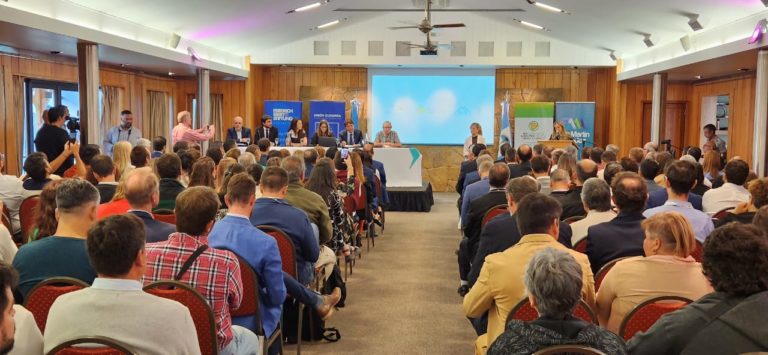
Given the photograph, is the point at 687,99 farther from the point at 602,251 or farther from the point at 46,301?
the point at 46,301

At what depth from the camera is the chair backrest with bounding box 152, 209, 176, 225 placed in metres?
4.58

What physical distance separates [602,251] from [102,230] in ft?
8.04

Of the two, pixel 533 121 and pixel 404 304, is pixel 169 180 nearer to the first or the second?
pixel 404 304

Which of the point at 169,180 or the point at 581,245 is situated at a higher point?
the point at 169,180

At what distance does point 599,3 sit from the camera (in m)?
11.2

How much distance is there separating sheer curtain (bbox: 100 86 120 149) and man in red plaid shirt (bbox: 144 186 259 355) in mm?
10877

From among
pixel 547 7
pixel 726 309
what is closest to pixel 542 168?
pixel 726 309

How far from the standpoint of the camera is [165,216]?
15.1ft

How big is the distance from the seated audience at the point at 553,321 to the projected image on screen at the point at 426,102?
1464 centimetres

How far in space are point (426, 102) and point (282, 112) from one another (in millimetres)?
3415

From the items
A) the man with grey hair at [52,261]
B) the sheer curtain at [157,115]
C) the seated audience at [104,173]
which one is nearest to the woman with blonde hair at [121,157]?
the seated audience at [104,173]

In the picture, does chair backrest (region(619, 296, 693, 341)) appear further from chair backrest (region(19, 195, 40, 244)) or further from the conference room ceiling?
the conference room ceiling

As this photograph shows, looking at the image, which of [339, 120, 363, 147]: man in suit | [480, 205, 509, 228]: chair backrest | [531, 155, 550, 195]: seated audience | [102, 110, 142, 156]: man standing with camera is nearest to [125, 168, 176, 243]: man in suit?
[480, 205, 509, 228]: chair backrest

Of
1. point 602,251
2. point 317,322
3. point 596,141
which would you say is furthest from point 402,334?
point 596,141
